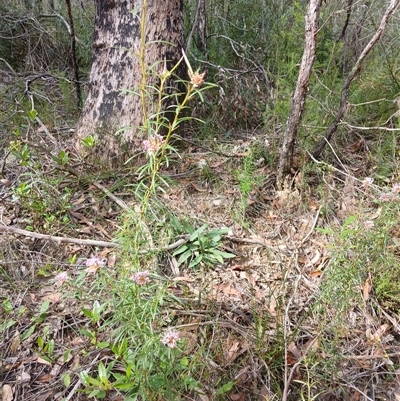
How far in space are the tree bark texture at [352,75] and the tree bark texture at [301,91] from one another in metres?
0.26

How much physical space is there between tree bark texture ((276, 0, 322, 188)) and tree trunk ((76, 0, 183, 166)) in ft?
2.85

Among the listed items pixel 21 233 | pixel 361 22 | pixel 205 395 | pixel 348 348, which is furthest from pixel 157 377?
pixel 361 22

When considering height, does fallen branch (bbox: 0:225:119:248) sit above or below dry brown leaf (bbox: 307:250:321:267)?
above

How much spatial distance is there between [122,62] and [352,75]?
1443mm

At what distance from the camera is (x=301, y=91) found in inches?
83.5

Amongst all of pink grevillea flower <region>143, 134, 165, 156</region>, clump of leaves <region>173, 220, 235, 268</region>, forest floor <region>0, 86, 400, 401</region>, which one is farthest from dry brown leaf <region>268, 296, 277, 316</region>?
pink grevillea flower <region>143, 134, 165, 156</region>

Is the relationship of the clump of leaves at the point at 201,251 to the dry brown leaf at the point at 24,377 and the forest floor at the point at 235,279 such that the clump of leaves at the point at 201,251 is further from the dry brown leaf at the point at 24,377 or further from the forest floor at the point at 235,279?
the dry brown leaf at the point at 24,377

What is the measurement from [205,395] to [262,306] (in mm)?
547

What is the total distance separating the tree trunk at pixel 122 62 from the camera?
2.37 metres

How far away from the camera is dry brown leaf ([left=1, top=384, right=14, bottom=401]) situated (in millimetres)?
1499

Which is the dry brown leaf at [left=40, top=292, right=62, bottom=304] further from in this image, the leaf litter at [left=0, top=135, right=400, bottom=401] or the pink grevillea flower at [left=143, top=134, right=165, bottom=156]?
the pink grevillea flower at [left=143, top=134, right=165, bottom=156]

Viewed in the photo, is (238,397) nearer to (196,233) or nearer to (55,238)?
(196,233)

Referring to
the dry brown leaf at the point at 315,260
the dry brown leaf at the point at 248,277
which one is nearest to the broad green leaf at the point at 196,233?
the dry brown leaf at the point at 248,277

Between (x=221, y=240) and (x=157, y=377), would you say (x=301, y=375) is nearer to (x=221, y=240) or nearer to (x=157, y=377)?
(x=157, y=377)
